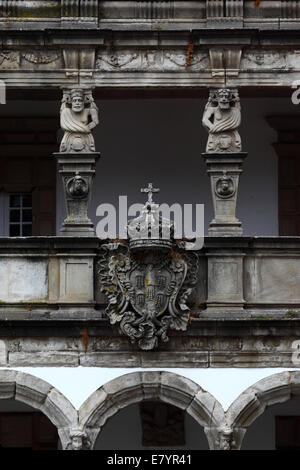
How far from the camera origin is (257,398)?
18828 mm

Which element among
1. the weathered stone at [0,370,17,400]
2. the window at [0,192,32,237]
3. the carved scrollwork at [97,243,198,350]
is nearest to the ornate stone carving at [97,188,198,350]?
the carved scrollwork at [97,243,198,350]

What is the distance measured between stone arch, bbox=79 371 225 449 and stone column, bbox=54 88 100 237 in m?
→ 1.78

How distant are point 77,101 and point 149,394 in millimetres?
3521

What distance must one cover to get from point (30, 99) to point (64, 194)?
1334mm

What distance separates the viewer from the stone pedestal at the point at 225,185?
19.1 metres

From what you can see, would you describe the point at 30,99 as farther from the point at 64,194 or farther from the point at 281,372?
the point at 281,372

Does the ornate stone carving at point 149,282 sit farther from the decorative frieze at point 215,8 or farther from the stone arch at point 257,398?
the decorative frieze at point 215,8

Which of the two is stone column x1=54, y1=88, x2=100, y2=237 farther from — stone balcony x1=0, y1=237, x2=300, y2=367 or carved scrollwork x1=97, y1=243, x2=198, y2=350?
carved scrollwork x1=97, y1=243, x2=198, y2=350

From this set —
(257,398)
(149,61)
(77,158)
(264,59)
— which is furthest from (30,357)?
(264,59)

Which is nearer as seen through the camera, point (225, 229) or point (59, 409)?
point (59, 409)

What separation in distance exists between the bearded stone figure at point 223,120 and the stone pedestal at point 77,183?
1375 mm

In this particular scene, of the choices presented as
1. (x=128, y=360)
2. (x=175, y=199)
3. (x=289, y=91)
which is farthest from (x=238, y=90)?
(x=128, y=360)

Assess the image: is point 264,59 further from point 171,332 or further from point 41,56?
point 171,332

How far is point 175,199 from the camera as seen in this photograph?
21203 millimetres
